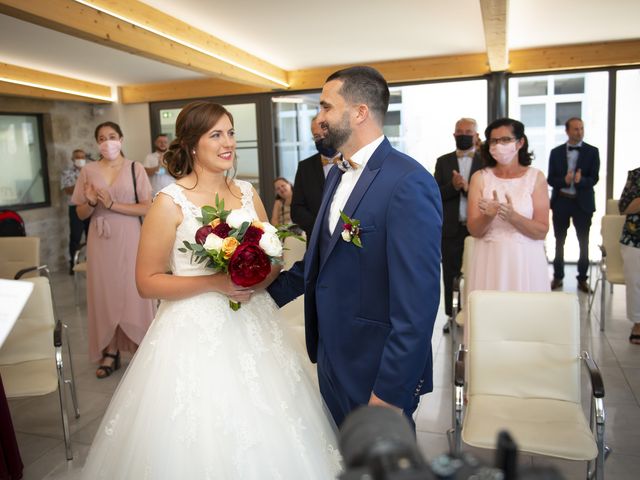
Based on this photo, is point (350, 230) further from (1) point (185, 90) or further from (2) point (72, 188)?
(1) point (185, 90)

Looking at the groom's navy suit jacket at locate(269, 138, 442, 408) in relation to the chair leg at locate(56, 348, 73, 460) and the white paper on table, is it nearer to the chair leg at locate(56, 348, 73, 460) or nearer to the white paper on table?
the white paper on table

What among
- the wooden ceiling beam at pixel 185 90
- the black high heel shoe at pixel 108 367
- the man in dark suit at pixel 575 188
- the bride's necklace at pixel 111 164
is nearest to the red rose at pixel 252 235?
the bride's necklace at pixel 111 164

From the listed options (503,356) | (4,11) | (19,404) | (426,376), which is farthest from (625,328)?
(4,11)

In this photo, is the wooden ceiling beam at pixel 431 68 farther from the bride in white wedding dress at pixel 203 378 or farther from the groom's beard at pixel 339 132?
the groom's beard at pixel 339 132

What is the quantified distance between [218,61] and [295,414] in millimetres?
5975

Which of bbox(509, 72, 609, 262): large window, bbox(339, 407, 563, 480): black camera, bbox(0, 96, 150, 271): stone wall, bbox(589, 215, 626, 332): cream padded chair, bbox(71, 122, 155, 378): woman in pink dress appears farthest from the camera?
bbox(0, 96, 150, 271): stone wall

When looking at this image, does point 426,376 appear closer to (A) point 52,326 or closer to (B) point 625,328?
(A) point 52,326

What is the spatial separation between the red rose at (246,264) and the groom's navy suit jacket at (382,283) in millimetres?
169

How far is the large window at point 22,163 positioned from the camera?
8.62 meters

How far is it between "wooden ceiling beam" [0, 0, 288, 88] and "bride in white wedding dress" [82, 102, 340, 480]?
8.35ft

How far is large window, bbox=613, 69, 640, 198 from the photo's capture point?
8031 millimetres

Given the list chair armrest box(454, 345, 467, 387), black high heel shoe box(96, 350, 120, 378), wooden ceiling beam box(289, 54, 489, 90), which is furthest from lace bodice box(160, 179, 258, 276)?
wooden ceiling beam box(289, 54, 489, 90)

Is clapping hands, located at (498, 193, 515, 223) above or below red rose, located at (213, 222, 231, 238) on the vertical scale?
below

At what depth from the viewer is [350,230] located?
1.69 metres
